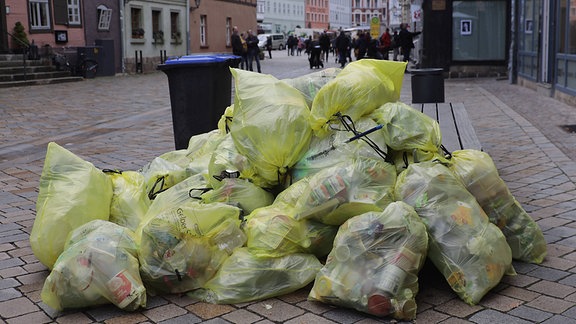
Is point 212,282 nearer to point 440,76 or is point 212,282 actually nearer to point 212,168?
point 212,168

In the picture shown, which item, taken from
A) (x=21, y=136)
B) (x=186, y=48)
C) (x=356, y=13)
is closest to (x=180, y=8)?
(x=186, y=48)

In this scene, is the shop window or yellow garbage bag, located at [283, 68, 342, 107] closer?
yellow garbage bag, located at [283, 68, 342, 107]

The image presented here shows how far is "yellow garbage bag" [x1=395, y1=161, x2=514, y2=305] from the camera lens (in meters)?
3.31

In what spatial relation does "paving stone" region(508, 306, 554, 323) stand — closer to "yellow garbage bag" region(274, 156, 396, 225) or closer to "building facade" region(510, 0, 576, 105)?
"yellow garbage bag" region(274, 156, 396, 225)

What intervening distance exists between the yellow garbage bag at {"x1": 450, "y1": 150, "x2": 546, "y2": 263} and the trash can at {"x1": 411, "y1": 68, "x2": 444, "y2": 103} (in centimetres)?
431

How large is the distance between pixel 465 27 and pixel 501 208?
1612 centimetres

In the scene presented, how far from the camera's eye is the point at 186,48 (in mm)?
30875

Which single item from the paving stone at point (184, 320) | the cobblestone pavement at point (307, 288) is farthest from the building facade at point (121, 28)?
the paving stone at point (184, 320)

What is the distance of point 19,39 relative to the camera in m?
19.8

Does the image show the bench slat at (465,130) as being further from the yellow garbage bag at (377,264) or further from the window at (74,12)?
the window at (74,12)

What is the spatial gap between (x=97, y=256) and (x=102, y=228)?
0.29 meters

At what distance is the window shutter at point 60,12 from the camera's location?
70.4ft

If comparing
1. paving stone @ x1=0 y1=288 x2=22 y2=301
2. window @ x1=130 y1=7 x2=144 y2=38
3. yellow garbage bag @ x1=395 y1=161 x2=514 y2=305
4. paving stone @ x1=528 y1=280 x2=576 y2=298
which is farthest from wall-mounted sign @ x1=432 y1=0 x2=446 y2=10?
paving stone @ x1=0 y1=288 x2=22 y2=301

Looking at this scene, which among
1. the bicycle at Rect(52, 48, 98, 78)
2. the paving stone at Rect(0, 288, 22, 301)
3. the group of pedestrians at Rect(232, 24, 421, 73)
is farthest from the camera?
the group of pedestrians at Rect(232, 24, 421, 73)
